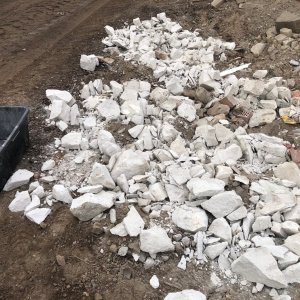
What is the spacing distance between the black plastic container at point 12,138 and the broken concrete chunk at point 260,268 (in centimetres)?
255

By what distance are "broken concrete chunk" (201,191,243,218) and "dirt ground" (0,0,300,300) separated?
554 millimetres

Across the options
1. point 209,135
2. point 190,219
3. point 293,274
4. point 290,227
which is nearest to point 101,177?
point 190,219

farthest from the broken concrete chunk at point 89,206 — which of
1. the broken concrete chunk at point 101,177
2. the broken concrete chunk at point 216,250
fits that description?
the broken concrete chunk at point 216,250

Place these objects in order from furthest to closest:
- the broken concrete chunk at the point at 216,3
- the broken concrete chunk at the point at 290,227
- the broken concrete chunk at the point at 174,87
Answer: the broken concrete chunk at the point at 216,3, the broken concrete chunk at the point at 174,87, the broken concrete chunk at the point at 290,227

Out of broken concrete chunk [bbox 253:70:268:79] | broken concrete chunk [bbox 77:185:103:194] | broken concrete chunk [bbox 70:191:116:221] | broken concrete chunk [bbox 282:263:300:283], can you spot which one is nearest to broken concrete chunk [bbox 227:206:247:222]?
broken concrete chunk [bbox 282:263:300:283]

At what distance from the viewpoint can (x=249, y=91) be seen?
19.1 feet

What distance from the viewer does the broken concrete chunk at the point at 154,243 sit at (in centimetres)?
370

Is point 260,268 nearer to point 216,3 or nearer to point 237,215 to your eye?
point 237,215

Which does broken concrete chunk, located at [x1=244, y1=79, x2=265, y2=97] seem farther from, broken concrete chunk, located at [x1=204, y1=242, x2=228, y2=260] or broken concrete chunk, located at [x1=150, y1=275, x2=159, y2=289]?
broken concrete chunk, located at [x1=150, y1=275, x2=159, y2=289]

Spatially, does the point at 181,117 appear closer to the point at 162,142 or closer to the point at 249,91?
the point at 162,142

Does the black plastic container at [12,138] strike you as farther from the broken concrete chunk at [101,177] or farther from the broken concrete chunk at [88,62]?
the broken concrete chunk at [88,62]

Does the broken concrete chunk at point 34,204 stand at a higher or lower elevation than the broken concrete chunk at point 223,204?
higher

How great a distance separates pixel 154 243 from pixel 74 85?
3.35 metres

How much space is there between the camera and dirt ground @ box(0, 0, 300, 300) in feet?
11.7
